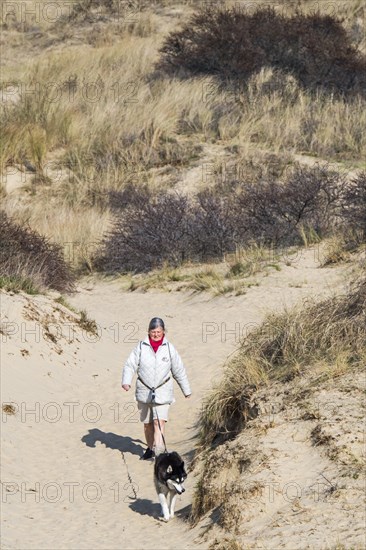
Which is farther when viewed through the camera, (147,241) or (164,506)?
(147,241)

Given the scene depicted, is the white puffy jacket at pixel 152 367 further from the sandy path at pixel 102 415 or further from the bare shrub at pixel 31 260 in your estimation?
the bare shrub at pixel 31 260

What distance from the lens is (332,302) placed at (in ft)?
33.4

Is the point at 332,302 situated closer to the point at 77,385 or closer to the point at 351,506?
the point at 77,385

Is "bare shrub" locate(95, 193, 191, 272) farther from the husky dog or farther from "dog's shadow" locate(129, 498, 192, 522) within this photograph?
the husky dog

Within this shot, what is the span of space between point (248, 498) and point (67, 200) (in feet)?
42.7

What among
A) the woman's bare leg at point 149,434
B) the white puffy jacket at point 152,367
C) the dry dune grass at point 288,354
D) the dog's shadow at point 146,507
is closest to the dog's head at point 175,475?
the dog's shadow at point 146,507

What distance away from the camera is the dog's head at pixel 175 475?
24.3ft

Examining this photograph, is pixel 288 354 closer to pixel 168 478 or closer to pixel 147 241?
pixel 168 478

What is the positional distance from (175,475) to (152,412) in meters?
1.53

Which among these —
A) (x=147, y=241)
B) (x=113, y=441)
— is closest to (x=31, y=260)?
(x=147, y=241)

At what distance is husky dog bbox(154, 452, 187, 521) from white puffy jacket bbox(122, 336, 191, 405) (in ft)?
3.98

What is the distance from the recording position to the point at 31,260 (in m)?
14.1

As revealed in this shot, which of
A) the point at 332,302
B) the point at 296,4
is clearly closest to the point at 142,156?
the point at 296,4

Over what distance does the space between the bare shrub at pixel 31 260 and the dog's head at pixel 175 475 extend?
595 centimetres
